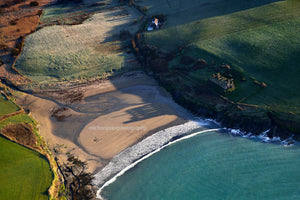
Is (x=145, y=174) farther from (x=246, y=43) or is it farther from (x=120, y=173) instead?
(x=246, y=43)

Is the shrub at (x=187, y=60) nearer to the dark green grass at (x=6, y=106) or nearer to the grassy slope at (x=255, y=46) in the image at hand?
the grassy slope at (x=255, y=46)

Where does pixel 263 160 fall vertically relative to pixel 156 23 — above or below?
below

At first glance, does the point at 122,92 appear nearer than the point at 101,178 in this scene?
No

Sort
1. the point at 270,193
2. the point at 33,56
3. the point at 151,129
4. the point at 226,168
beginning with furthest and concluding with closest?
the point at 33,56 → the point at 151,129 → the point at 226,168 → the point at 270,193

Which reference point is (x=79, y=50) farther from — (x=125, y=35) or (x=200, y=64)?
(x=200, y=64)

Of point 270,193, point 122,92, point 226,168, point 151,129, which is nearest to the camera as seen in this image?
point 270,193

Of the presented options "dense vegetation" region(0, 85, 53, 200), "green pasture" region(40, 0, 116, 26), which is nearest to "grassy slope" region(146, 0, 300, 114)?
"green pasture" region(40, 0, 116, 26)

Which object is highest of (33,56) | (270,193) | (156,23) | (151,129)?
(156,23)

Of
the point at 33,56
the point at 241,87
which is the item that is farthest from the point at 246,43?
the point at 33,56
